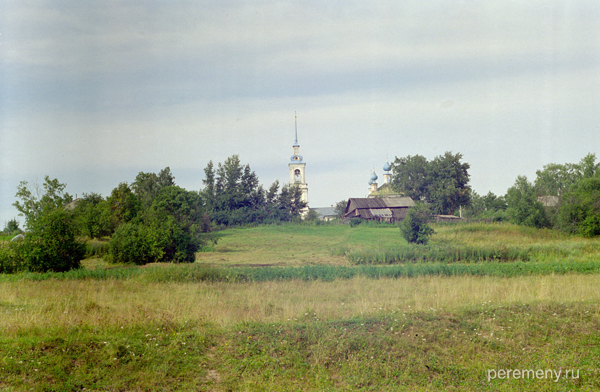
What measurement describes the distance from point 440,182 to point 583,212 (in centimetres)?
3415

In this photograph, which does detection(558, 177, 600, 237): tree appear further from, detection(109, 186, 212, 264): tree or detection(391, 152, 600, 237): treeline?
detection(109, 186, 212, 264): tree

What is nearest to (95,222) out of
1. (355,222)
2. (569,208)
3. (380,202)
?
(355,222)

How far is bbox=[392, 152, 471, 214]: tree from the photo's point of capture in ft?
254

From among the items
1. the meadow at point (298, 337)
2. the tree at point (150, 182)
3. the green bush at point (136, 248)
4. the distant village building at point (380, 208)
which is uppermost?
the tree at point (150, 182)

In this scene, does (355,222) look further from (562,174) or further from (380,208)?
(562,174)

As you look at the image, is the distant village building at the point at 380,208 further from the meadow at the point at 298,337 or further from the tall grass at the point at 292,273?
the meadow at the point at 298,337

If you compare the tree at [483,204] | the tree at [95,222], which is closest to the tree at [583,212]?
the tree at [483,204]

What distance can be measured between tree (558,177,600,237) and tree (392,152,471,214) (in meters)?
29.5

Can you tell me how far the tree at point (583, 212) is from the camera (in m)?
42.4

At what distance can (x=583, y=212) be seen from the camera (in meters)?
44.2

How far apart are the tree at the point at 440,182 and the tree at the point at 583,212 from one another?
2946 cm

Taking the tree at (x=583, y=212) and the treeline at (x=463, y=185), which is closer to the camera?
the tree at (x=583, y=212)

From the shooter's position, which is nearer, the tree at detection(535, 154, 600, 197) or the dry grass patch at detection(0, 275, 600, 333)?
the dry grass patch at detection(0, 275, 600, 333)

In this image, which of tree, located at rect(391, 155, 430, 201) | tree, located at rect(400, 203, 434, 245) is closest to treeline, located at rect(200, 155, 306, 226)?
tree, located at rect(391, 155, 430, 201)
